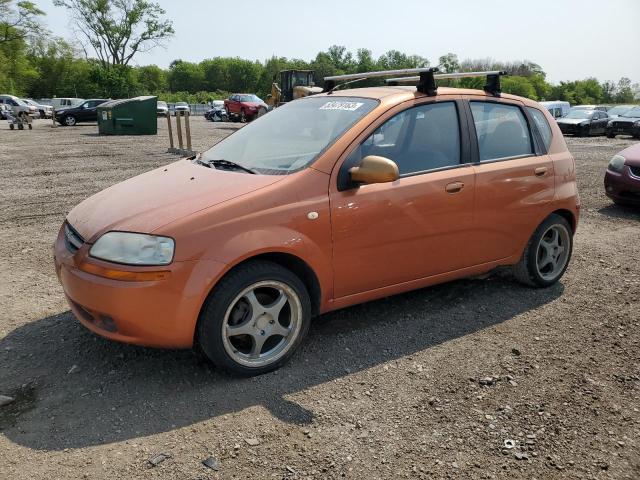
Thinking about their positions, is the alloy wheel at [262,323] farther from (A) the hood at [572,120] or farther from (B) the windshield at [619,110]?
(B) the windshield at [619,110]

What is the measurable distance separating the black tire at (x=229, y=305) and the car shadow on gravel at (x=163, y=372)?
4.7 inches

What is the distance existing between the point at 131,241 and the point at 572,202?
3704 mm

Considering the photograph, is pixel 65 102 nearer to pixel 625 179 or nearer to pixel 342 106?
pixel 625 179

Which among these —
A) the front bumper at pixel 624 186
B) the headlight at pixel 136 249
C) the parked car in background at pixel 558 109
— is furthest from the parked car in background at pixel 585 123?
→ the headlight at pixel 136 249

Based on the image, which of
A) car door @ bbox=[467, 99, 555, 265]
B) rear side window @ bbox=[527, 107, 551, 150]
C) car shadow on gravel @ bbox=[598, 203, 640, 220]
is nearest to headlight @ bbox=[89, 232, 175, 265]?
car door @ bbox=[467, 99, 555, 265]

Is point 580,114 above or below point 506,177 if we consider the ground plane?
above

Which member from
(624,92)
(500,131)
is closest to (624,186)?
(500,131)

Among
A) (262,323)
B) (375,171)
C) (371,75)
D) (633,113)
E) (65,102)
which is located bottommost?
(262,323)

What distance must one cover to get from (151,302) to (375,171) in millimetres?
1493

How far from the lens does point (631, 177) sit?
7746 millimetres

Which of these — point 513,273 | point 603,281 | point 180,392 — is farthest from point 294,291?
point 603,281

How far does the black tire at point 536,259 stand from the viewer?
4.54 metres

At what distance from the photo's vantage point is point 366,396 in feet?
9.99

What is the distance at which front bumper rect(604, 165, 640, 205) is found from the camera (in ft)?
25.3
